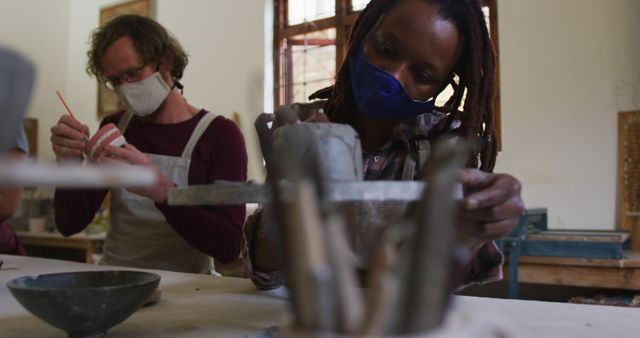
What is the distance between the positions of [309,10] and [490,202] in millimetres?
3370

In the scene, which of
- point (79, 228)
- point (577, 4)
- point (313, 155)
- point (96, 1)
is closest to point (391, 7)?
point (313, 155)

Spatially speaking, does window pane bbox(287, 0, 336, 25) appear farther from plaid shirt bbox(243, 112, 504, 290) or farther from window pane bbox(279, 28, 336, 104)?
plaid shirt bbox(243, 112, 504, 290)

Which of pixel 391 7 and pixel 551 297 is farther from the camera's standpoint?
pixel 551 297

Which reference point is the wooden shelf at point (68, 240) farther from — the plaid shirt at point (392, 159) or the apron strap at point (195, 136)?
the plaid shirt at point (392, 159)

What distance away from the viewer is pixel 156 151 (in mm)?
1689

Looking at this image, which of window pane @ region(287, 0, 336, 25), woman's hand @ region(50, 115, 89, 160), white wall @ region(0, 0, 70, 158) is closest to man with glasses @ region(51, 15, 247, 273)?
woman's hand @ region(50, 115, 89, 160)

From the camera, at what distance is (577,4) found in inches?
114

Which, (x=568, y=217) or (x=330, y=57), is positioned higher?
(x=330, y=57)

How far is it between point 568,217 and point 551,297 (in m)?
0.53

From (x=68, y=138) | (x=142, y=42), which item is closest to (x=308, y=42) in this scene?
(x=142, y=42)

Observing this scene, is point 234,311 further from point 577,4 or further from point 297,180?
point 577,4

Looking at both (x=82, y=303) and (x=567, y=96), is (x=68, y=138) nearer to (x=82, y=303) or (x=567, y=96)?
(x=82, y=303)

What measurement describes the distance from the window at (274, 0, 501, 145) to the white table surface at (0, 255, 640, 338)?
2.55 meters

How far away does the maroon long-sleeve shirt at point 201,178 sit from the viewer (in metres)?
1.45
